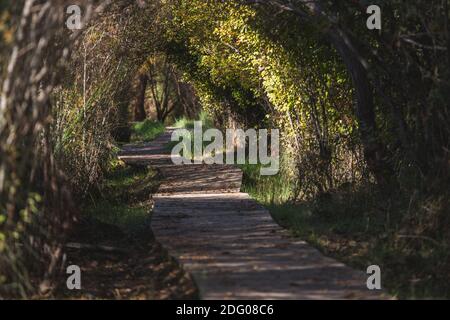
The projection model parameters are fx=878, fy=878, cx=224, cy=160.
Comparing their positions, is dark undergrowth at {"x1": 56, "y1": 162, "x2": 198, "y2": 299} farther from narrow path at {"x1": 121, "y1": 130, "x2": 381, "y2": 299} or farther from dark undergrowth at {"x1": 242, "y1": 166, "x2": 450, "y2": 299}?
dark undergrowth at {"x1": 242, "y1": 166, "x2": 450, "y2": 299}

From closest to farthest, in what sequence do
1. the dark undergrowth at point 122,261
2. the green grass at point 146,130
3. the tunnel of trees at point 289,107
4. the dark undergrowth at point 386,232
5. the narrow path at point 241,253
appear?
the tunnel of trees at point 289,107
the narrow path at point 241,253
the dark undergrowth at point 122,261
the dark undergrowth at point 386,232
the green grass at point 146,130

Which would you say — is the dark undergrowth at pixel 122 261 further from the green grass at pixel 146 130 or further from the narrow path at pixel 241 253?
the green grass at pixel 146 130

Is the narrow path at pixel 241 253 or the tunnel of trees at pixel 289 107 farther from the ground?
the tunnel of trees at pixel 289 107

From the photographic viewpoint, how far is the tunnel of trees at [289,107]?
660 centimetres

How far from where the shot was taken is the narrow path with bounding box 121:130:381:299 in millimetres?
6801

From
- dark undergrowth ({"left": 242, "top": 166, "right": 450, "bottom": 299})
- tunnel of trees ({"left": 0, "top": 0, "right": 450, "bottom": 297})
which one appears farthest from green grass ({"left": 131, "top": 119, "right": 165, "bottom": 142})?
dark undergrowth ({"left": 242, "top": 166, "right": 450, "bottom": 299})

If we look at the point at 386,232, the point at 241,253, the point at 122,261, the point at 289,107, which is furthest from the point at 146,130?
the point at 241,253

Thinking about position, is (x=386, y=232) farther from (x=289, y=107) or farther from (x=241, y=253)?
(x=289, y=107)

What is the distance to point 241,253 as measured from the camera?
8.34 m

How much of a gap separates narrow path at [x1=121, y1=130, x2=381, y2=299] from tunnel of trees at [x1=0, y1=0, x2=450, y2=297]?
3.12 feet

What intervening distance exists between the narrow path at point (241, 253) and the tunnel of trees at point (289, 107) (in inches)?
37.5

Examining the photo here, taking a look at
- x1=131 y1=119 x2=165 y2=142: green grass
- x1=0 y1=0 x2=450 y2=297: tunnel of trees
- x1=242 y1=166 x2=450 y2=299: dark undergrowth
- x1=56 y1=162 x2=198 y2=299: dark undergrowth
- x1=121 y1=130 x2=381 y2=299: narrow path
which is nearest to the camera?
x1=0 y1=0 x2=450 y2=297: tunnel of trees

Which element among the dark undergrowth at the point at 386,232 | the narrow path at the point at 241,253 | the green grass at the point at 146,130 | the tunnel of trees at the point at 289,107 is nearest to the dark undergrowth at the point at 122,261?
the narrow path at the point at 241,253

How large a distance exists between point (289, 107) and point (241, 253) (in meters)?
5.57
